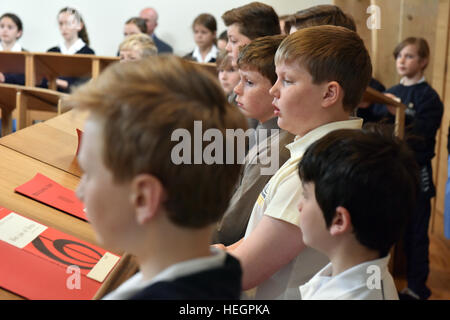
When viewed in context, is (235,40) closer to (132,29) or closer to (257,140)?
(257,140)

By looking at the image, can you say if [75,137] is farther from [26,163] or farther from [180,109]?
[180,109]

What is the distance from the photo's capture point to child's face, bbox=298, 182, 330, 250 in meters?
1.15

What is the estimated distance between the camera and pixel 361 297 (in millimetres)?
1106

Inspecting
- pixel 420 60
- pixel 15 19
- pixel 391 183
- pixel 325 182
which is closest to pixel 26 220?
pixel 325 182

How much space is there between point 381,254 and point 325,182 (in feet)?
0.60

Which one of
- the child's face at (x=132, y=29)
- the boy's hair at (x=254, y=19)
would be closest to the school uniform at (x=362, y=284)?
the boy's hair at (x=254, y=19)

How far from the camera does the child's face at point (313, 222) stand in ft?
3.76

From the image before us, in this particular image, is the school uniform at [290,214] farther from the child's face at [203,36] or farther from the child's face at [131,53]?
the child's face at [203,36]

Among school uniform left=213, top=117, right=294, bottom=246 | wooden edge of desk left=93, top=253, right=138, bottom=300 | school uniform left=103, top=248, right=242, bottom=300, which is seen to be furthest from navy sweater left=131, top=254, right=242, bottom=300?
school uniform left=213, top=117, right=294, bottom=246

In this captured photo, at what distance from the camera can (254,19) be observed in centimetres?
266

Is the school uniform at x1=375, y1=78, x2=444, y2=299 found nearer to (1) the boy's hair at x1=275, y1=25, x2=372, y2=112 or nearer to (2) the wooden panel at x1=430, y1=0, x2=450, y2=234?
(2) the wooden panel at x1=430, y1=0, x2=450, y2=234

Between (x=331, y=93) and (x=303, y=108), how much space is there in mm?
80

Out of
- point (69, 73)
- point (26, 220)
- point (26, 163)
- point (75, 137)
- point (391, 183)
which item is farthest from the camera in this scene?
point (69, 73)

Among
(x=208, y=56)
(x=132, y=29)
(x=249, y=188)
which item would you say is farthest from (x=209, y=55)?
(x=249, y=188)
